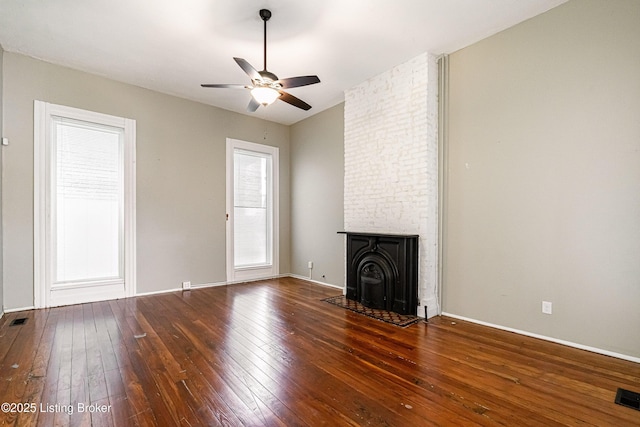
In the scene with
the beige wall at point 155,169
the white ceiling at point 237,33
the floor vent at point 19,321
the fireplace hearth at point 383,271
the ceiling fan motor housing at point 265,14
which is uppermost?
the white ceiling at point 237,33

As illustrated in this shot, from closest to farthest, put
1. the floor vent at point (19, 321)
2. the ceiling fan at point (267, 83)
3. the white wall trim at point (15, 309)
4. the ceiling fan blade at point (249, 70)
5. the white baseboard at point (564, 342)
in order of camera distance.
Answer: the white baseboard at point (564, 342), the ceiling fan blade at point (249, 70), the ceiling fan at point (267, 83), the floor vent at point (19, 321), the white wall trim at point (15, 309)

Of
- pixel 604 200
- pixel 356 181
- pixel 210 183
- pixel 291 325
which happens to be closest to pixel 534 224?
pixel 604 200

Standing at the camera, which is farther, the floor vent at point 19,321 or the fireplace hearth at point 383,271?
the fireplace hearth at point 383,271

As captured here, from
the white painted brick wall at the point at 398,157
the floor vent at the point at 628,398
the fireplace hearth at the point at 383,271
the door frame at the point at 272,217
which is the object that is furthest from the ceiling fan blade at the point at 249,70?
the floor vent at the point at 628,398

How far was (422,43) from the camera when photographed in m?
3.42

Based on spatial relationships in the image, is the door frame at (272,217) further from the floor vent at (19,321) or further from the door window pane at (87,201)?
the floor vent at (19,321)

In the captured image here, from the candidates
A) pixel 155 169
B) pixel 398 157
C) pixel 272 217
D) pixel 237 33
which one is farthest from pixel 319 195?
pixel 237 33

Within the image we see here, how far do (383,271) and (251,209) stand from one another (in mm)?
3078

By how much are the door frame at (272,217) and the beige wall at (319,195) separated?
0.35 metres

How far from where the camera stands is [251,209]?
5.81 meters

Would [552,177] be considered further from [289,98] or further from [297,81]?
[289,98]

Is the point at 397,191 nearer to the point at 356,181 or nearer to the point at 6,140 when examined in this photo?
the point at 356,181

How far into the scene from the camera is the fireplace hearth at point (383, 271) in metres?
3.56

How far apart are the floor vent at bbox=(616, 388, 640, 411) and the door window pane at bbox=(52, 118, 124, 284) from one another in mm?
5542
